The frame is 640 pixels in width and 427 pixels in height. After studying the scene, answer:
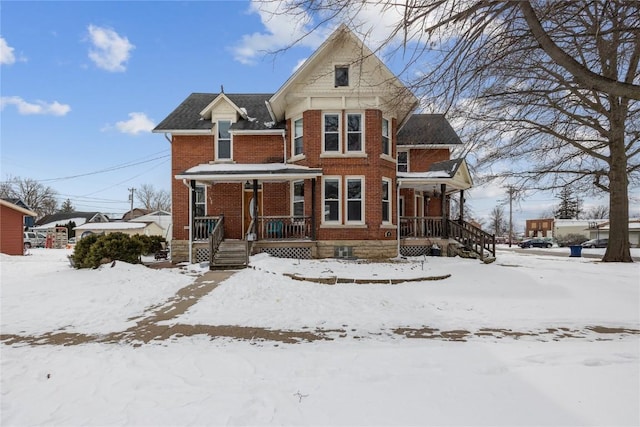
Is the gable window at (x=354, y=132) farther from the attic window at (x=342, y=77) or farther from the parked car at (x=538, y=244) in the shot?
the parked car at (x=538, y=244)

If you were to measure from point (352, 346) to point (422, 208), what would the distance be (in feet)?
49.8

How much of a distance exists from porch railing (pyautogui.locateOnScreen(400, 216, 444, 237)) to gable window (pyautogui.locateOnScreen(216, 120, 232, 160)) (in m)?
9.09

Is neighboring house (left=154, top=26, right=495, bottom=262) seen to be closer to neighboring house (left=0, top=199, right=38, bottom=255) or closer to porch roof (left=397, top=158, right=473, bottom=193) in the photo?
porch roof (left=397, top=158, right=473, bottom=193)

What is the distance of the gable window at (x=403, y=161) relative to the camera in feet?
62.6

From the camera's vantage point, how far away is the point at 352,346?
16.3 ft

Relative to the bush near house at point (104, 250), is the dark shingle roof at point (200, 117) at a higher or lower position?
higher

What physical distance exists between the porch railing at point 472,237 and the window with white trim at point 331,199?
6038 millimetres

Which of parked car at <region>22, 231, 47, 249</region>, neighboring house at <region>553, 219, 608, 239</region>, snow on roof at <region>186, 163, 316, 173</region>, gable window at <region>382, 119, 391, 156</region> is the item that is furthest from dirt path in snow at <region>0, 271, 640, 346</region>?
neighboring house at <region>553, 219, 608, 239</region>

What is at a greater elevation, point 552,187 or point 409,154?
point 409,154

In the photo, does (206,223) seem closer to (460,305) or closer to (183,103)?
(183,103)

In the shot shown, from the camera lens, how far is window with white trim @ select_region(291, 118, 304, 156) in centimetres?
1505

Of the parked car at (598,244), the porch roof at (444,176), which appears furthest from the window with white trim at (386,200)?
the parked car at (598,244)

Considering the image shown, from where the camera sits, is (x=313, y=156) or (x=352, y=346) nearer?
(x=352, y=346)

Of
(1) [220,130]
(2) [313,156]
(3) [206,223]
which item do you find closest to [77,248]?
(3) [206,223]
